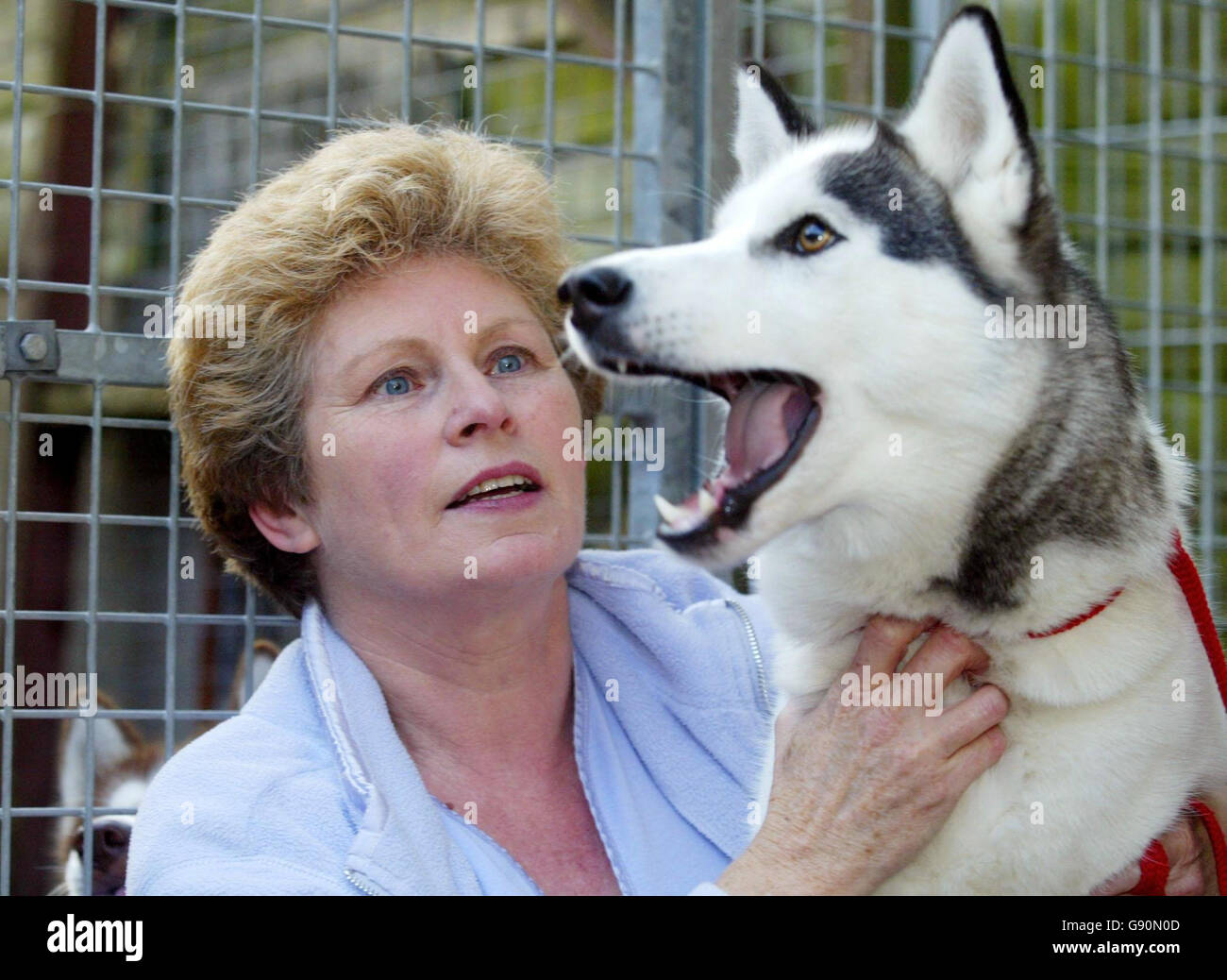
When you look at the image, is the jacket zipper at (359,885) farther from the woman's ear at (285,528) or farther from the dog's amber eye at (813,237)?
the dog's amber eye at (813,237)

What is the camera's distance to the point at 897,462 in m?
1.39

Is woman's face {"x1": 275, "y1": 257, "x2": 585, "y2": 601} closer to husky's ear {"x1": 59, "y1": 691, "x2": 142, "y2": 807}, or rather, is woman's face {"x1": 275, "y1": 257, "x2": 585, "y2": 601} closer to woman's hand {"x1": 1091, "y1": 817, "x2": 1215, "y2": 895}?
woman's hand {"x1": 1091, "y1": 817, "x2": 1215, "y2": 895}

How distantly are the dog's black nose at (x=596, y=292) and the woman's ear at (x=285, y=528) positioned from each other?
56cm

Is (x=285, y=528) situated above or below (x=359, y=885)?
above

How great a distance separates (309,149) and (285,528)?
0.90 m

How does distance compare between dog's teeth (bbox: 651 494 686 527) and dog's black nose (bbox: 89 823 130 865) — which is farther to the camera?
dog's black nose (bbox: 89 823 130 865)

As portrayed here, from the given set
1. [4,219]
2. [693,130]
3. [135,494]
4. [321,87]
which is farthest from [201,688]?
[693,130]

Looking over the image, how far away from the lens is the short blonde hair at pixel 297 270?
1.64 metres

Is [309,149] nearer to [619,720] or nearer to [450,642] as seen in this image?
[450,642]

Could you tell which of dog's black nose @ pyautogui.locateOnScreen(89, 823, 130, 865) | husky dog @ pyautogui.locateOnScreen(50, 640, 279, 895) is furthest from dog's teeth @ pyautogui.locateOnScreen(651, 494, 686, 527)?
dog's black nose @ pyautogui.locateOnScreen(89, 823, 130, 865)

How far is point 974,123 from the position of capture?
148 centimetres

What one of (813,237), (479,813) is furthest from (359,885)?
(813,237)

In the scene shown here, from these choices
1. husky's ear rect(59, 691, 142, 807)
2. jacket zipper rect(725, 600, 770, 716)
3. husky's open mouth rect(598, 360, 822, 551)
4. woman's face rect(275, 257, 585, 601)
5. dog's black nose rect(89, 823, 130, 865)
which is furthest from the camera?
husky's ear rect(59, 691, 142, 807)

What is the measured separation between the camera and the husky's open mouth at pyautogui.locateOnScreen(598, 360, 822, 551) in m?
1.35
